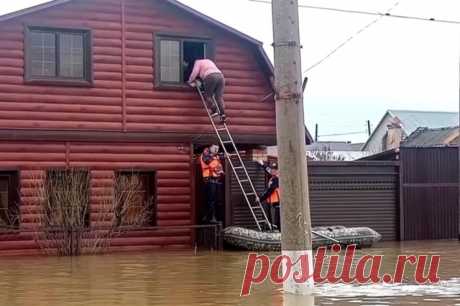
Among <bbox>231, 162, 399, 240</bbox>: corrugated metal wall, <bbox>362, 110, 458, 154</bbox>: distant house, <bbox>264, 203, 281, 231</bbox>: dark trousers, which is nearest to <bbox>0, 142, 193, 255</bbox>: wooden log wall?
<bbox>264, 203, 281, 231</bbox>: dark trousers

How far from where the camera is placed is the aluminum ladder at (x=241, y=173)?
68.3 feet

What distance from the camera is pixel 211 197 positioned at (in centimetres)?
2077

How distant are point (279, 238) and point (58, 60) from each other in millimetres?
7053

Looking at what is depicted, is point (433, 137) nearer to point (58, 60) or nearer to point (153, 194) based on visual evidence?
point (153, 194)

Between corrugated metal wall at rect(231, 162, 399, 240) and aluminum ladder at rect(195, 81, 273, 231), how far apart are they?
1.97m

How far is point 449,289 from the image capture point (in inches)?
452

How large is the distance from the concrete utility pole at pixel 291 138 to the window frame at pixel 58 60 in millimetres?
12228

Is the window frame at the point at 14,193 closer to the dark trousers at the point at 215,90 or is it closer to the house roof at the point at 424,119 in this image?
the dark trousers at the point at 215,90

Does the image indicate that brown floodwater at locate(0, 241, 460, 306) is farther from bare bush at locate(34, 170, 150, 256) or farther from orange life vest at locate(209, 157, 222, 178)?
orange life vest at locate(209, 157, 222, 178)

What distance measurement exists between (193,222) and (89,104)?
4.05 metres

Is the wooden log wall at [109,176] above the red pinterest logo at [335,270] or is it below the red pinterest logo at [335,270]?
above

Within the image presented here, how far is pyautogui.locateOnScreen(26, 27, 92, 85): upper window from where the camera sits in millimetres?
20297

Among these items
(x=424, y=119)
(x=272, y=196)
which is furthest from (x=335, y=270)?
(x=424, y=119)

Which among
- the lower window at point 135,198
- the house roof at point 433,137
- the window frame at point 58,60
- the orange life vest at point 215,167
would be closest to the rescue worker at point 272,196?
the orange life vest at point 215,167
